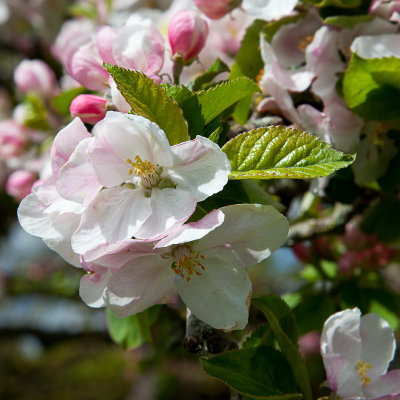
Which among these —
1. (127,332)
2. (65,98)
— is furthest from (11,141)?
(127,332)

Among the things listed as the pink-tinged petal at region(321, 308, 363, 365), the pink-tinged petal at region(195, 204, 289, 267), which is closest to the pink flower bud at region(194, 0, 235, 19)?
the pink-tinged petal at region(195, 204, 289, 267)

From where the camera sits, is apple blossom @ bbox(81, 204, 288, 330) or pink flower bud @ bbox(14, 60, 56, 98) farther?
pink flower bud @ bbox(14, 60, 56, 98)

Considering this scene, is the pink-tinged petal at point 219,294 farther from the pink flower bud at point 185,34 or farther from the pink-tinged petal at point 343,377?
the pink flower bud at point 185,34

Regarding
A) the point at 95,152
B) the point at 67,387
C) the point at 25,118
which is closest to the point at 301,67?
the point at 95,152

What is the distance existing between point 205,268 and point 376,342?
30 centimetres

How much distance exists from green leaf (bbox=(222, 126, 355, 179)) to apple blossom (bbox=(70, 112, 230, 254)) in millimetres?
50

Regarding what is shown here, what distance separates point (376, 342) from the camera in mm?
780

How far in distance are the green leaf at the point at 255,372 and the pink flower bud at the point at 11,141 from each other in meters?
1.06

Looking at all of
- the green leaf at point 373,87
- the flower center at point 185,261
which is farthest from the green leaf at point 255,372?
the green leaf at point 373,87

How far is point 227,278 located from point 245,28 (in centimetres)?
59

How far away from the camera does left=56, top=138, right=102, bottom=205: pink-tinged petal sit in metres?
0.65

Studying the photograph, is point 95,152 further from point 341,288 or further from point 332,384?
point 341,288

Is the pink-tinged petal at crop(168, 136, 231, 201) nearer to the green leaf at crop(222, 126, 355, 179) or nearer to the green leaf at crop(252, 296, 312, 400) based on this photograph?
the green leaf at crop(222, 126, 355, 179)

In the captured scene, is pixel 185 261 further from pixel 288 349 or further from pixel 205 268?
pixel 288 349
